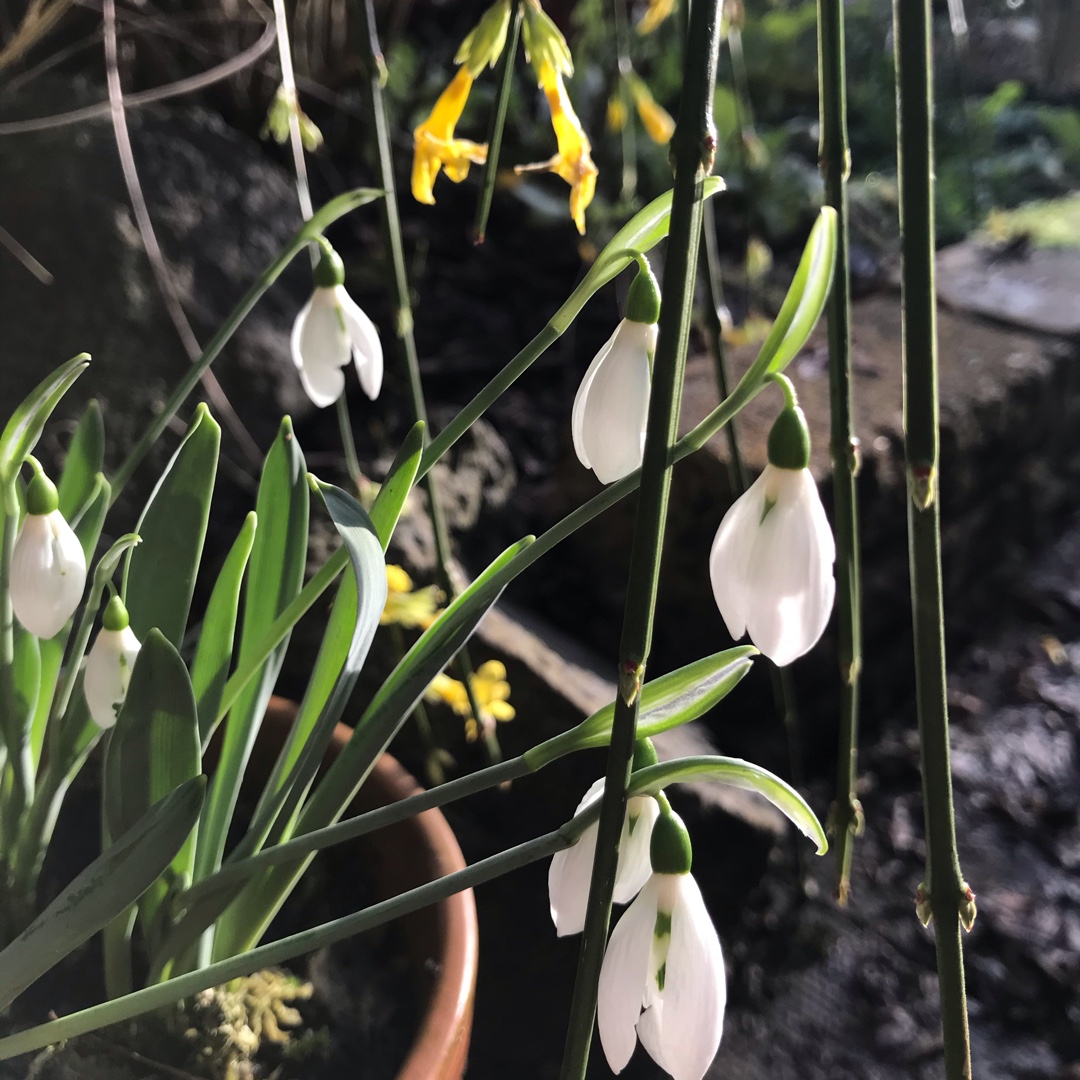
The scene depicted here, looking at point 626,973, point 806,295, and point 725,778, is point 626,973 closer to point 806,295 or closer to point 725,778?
point 725,778

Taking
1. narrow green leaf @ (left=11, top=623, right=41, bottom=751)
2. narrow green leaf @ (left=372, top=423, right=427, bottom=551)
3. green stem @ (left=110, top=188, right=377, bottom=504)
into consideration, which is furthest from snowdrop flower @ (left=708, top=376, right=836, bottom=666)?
narrow green leaf @ (left=11, top=623, right=41, bottom=751)

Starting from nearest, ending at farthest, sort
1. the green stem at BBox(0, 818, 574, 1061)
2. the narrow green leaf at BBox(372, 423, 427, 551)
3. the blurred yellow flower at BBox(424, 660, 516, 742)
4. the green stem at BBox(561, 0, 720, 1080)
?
the green stem at BBox(561, 0, 720, 1080) → the green stem at BBox(0, 818, 574, 1061) → the narrow green leaf at BBox(372, 423, 427, 551) → the blurred yellow flower at BBox(424, 660, 516, 742)

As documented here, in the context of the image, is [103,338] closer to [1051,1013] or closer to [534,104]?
[534,104]

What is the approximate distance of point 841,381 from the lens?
1.64 ft

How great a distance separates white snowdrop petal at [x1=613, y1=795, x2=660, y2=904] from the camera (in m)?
0.41

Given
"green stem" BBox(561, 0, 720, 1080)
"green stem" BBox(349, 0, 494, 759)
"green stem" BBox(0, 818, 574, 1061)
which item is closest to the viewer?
"green stem" BBox(561, 0, 720, 1080)

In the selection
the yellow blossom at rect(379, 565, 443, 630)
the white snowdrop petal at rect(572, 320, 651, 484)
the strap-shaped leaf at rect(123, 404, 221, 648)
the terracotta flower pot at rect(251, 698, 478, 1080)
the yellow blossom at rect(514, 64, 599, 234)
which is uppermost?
the yellow blossom at rect(514, 64, 599, 234)

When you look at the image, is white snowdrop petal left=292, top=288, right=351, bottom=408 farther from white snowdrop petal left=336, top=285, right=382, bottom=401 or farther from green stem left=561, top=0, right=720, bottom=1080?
green stem left=561, top=0, right=720, bottom=1080

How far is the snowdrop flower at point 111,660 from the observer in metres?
0.49

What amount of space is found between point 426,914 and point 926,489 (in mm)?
514

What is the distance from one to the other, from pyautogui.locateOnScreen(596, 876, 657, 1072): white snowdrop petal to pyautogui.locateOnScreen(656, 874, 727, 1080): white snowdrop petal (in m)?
0.01

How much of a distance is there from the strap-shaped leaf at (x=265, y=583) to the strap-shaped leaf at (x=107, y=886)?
0.16 m

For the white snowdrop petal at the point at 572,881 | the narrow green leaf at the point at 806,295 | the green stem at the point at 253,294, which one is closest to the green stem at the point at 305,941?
the white snowdrop petal at the point at 572,881

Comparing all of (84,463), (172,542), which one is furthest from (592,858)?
(84,463)
